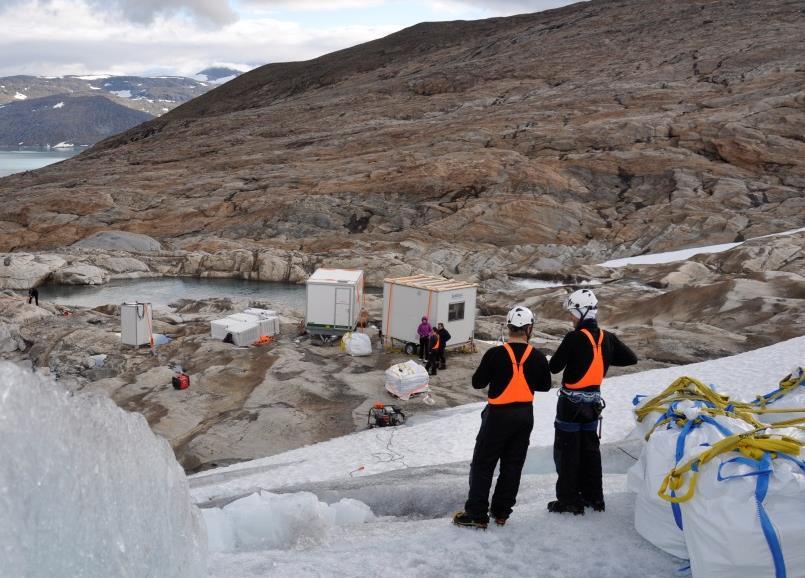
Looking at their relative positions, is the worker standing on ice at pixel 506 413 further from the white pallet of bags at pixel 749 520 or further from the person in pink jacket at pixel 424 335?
the person in pink jacket at pixel 424 335

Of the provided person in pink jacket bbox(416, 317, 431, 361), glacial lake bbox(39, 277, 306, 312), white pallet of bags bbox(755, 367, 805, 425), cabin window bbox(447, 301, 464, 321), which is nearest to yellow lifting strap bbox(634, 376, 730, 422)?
white pallet of bags bbox(755, 367, 805, 425)

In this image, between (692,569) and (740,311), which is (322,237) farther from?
(692,569)

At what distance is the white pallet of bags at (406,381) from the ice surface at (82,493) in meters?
9.91

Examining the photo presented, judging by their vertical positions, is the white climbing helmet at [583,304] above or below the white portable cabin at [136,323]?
above

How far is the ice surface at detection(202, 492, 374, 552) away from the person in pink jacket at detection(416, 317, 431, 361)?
10575mm

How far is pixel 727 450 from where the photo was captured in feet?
13.0

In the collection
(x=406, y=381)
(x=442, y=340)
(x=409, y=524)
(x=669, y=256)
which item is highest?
(x=409, y=524)

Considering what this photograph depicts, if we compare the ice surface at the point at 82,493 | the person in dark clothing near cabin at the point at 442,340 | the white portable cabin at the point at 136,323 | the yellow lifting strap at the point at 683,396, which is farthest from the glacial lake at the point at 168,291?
the ice surface at the point at 82,493

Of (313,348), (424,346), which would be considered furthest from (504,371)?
(313,348)

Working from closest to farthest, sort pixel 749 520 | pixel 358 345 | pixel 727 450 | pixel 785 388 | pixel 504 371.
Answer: pixel 749 520
pixel 727 450
pixel 504 371
pixel 785 388
pixel 358 345

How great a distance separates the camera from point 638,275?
3105cm

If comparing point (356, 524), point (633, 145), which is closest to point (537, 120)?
point (633, 145)

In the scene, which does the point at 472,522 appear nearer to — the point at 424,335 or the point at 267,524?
the point at 267,524

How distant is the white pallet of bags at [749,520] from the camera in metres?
3.61
